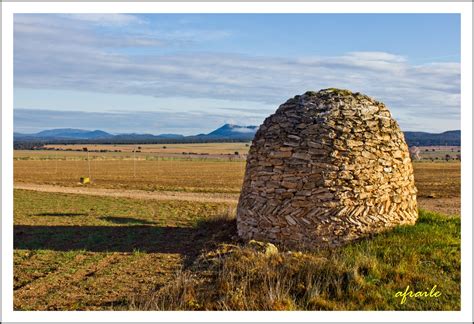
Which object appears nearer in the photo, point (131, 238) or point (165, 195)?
point (131, 238)

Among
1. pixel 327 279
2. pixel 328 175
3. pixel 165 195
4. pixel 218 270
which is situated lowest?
pixel 165 195

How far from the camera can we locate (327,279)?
28.5 ft

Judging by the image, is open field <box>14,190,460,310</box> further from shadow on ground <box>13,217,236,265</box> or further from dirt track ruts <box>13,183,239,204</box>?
dirt track ruts <box>13,183,239,204</box>

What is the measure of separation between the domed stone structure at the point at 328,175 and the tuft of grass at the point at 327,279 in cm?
67

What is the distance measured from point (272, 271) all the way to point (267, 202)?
2823 millimetres

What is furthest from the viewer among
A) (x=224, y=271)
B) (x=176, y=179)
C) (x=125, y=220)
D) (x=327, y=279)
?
(x=176, y=179)

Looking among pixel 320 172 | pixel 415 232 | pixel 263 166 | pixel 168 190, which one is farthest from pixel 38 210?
pixel 415 232

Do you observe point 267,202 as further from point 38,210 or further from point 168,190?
point 168,190

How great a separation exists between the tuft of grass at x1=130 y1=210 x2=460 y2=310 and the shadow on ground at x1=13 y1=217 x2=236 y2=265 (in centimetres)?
255

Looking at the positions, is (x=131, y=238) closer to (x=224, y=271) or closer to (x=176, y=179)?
(x=224, y=271)

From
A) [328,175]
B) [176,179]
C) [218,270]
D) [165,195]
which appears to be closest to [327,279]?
[218,270]

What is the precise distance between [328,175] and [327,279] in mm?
3077

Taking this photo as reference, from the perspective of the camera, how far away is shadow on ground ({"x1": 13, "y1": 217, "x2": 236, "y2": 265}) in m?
13.4

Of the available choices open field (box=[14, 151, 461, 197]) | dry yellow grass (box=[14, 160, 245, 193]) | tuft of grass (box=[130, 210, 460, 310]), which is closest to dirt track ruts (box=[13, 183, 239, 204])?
open field (box=[14, 151, 461, 197])
